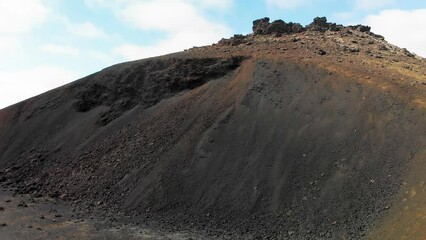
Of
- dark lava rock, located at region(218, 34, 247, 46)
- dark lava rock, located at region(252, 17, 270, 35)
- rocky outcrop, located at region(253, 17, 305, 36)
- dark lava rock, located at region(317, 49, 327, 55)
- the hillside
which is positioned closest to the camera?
the hillside

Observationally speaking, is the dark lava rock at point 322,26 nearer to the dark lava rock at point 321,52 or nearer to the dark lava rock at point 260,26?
the dark lava rock at point 260,26

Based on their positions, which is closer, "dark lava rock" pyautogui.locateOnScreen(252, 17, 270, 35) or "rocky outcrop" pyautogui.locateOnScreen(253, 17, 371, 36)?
"rocky outcrop" pyautogui.locateOnScreen(253, 17, 371, 36)

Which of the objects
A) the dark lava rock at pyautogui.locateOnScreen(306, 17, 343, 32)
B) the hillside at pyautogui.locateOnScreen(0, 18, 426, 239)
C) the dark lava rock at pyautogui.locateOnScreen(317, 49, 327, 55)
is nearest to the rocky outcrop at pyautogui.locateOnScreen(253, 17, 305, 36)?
the hillside at pyautogui.locateOnScreen(0, 18, 426, 239)

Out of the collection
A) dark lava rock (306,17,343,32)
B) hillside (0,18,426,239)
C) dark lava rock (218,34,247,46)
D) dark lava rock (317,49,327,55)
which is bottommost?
hillside (0,18,426,239)

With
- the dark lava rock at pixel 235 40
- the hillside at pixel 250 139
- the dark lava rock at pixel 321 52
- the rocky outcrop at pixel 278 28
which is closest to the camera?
the hillside at pixel 250 139

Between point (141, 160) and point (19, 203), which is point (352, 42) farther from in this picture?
point (19, 203)

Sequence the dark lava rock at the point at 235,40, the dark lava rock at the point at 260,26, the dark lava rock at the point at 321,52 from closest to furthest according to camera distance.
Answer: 1. the dark lava rock at the point at 321,52
2. the dark lava rock at the point at 235,40
3. the dark lava rock at the point at 260,26

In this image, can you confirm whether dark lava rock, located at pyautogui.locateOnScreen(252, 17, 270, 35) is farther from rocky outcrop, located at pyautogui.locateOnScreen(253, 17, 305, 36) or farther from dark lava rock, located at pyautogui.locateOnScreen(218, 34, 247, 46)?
dark lava rock, located at pyautogui.locateOnScreen(218, 34, 247, 46)

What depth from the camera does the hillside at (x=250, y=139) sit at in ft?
60.0

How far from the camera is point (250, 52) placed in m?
31.1

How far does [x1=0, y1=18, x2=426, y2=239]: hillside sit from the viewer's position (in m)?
18.3

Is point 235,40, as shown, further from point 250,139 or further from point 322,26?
point 250,139

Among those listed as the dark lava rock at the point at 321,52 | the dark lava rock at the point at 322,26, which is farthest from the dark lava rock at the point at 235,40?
the dark lava rock at the point at 321,52

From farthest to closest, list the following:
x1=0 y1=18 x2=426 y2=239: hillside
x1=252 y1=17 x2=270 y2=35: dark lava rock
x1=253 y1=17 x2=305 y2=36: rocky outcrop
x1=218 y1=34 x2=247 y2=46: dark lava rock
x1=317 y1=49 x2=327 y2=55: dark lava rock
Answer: x1=252 y1=17 x2=270 y2=35: dark lava rock < x1=253 y1=17 x2=305 y2=36: rocky outcrop < x1=218 y1=34 x2=247 y2=46: dark lava rock < x1=317 y1=49 x2=327 y2=55: dark lava rock < x1=0 y1=18 x2=426 y2=239: hillside
